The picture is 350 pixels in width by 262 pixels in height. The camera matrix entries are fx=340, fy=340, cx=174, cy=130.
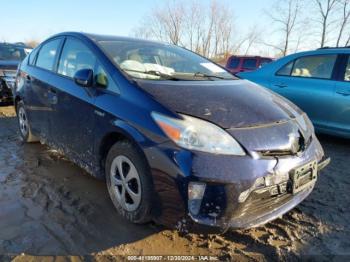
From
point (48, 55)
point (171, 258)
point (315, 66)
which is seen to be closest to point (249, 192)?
point (171, 258)

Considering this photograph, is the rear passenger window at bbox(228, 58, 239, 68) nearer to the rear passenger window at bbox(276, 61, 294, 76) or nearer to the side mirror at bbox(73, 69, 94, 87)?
the rear passenger window at bbox(276, 61, 294, 76)

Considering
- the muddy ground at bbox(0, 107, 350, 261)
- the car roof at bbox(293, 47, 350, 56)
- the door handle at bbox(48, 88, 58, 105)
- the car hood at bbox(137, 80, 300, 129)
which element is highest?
the car roof at bbox(293, 47, 350, 56)

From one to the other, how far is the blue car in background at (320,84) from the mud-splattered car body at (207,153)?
194 centimetres

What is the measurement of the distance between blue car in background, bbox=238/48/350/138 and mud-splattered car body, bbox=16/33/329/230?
1.94 m

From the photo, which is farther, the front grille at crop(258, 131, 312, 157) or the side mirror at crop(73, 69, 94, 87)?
the side mirror at crop(73, 69, 94, 87)

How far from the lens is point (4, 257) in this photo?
90.1 inches

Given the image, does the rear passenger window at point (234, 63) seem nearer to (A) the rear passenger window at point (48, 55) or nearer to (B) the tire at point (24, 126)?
(B) the tire at point (24, 126)

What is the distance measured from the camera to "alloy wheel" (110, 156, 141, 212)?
2531mm

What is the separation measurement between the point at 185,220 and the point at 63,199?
4.62ft

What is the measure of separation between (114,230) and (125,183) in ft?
1.22

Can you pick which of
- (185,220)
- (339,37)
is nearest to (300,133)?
(185,220)

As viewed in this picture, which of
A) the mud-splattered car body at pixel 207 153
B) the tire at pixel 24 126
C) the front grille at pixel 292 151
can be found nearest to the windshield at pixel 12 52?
the tire at pixel 24 126

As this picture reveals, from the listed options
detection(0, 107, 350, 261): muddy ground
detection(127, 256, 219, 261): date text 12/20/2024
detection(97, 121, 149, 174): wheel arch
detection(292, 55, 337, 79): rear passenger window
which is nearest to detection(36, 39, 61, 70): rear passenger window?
detection(0, 107, 350, 261): muddy ground

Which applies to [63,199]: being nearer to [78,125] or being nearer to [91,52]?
[78,125]
